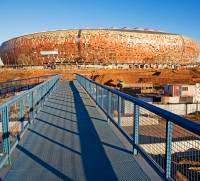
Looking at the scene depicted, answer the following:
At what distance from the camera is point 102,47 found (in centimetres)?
10012

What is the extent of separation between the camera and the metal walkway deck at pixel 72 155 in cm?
540

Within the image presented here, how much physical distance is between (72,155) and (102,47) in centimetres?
9459

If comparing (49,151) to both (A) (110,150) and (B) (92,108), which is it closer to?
(A) (110,150)

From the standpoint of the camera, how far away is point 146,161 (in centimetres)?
595

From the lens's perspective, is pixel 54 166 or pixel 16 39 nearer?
pixel 54 166

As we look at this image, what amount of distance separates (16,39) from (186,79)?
71.4 meters

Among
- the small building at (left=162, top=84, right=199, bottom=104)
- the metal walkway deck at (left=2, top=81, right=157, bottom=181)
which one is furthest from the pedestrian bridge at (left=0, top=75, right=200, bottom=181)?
the small building at (left=162, top=84, right=199, bottom=104)

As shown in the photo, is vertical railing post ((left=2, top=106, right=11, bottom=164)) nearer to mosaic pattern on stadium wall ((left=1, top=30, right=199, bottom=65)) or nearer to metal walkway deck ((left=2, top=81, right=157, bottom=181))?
metal walkway deck ((left=2, top=81, right=157, bottom=181))

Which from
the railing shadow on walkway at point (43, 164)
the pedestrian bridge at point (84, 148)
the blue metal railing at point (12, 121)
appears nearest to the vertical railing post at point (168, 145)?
the pedestrian bridge at point (84, 148)

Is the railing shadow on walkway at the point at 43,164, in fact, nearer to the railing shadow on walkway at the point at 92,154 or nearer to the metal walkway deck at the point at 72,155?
the metal walkway deck at the point at 72,155

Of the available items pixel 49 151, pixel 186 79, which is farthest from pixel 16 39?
pixel 49 151

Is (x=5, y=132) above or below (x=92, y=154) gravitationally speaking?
above

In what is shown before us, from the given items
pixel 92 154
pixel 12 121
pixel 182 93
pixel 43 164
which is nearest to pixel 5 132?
pixel 43 164

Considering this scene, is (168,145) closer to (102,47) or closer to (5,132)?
(5,132)
